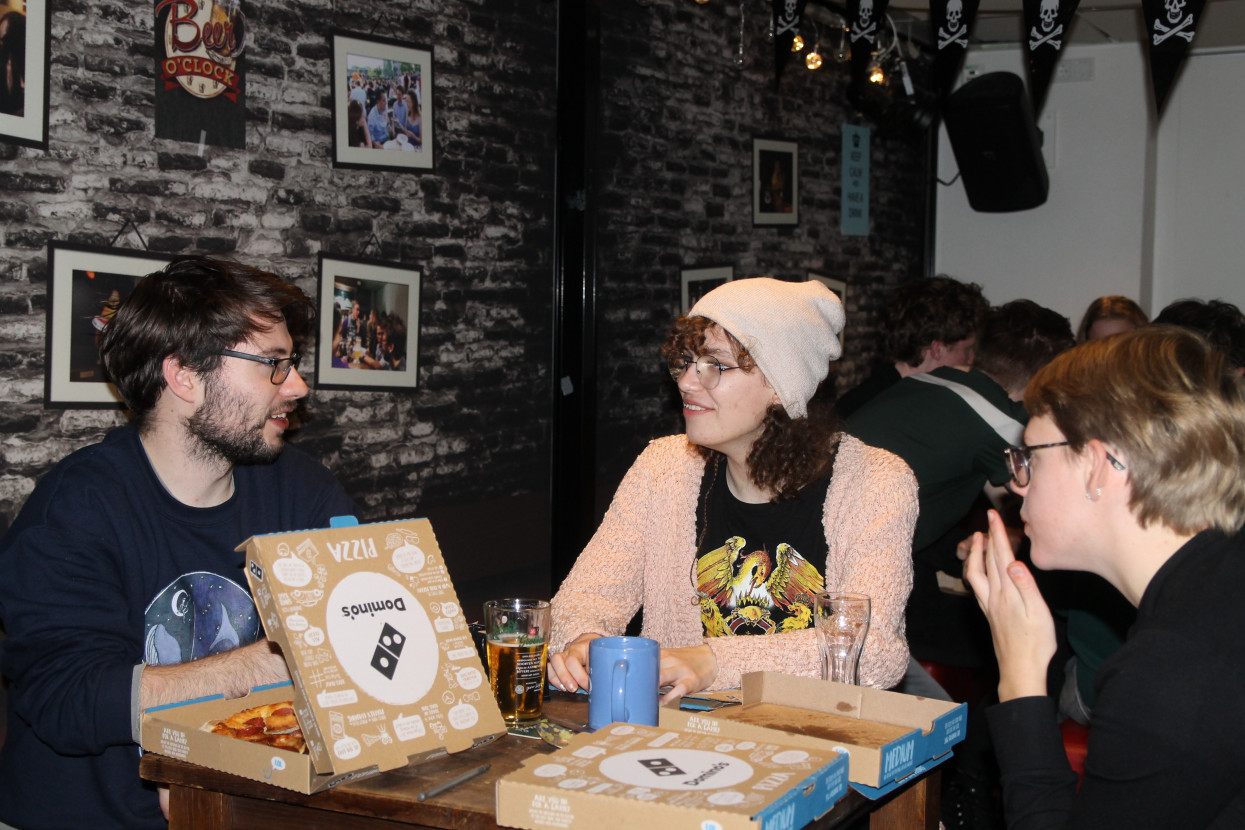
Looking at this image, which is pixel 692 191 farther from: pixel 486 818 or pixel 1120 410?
pixel 486 818

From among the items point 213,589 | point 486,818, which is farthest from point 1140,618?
point 213,589

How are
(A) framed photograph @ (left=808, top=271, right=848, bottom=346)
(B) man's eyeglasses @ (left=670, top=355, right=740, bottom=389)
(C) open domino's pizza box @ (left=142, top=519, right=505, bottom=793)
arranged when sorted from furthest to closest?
(A) framed photograph @ (left=808, top=271, right=848, bottom=346), (B) man's eyeglasses @ (left=670, top=355, right=740, bottom=389), (C) open domino's pizza box @ (left=142, top=519, right=505, bottom=793)

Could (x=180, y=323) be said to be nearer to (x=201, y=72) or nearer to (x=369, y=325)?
(x=201, y=72)

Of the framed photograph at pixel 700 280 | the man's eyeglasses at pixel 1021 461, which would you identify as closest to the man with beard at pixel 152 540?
the man's eyeglasses at pixel 1021 461

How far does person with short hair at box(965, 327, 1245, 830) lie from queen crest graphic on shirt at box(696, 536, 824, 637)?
602mm

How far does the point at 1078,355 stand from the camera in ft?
5.08

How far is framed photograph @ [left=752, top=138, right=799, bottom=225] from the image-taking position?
5137 mm

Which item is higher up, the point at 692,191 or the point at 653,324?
the point at 692,191

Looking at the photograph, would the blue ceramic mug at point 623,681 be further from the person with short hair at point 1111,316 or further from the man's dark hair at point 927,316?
the person with short hair at point 1111,316

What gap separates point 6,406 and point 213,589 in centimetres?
79

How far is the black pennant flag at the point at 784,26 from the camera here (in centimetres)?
459

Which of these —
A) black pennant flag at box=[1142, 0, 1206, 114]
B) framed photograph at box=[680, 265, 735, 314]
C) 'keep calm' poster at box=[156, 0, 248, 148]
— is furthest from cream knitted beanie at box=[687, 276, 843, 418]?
framed photograph at box=[680, 265, 735, 314]

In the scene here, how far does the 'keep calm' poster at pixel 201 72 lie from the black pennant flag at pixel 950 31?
2523mm

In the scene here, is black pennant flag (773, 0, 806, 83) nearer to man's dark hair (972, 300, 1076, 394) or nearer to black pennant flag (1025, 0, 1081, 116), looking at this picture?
black pennant flag (1025, 0, 1081, 116)
